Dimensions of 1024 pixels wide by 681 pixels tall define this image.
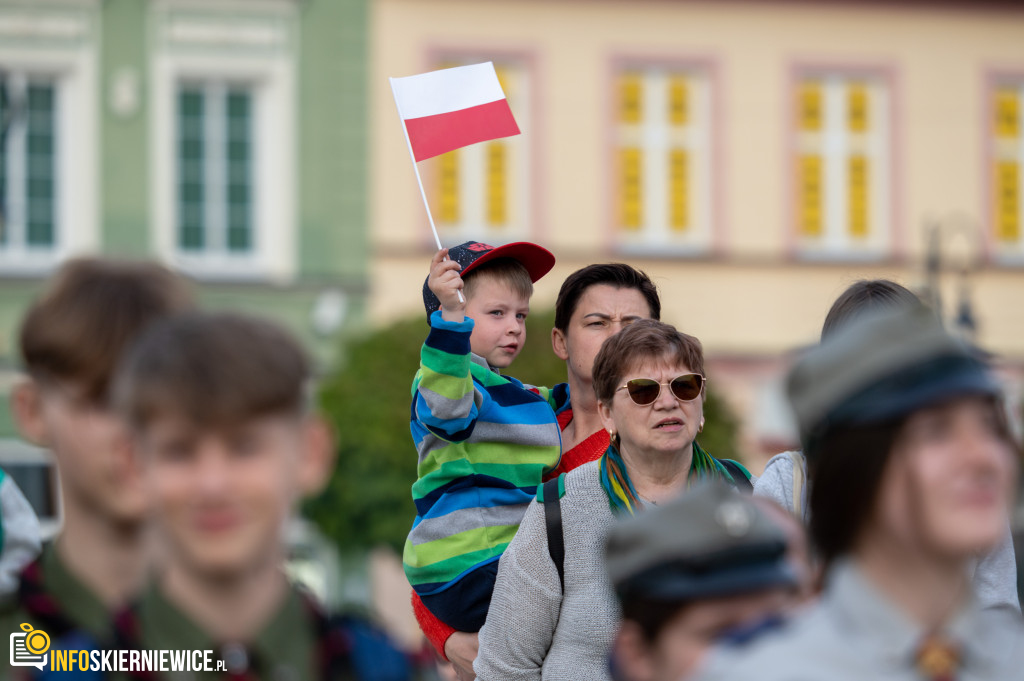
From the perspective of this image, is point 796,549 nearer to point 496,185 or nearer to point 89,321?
point 89,321

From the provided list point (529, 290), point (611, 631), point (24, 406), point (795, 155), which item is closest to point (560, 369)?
point (795, 155)

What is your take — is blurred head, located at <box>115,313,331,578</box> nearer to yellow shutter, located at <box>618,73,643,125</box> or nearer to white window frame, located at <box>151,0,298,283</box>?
white window frame, located at <box>151,0,298,283</box>

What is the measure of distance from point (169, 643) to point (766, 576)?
0.82 meters

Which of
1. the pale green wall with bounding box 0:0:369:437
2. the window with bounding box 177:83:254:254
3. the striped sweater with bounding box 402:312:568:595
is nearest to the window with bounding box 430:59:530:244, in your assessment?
the pale green wall with bounding box 0:0:369:437

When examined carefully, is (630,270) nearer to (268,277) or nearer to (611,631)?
(611,631)

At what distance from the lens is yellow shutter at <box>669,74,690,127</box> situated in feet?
61.3

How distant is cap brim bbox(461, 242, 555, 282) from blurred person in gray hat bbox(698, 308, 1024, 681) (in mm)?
2007

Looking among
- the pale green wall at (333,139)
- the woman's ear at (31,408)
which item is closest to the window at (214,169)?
the pale green wall at (333,139)

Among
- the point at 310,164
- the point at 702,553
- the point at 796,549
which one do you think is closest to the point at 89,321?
the point at 702,553

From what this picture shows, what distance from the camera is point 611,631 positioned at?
3.26 meters

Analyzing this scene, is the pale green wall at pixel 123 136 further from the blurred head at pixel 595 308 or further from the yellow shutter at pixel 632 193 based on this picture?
the blurred head at pixel 595 308

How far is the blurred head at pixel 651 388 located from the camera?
340 centimetres

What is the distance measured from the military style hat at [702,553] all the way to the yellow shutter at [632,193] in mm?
16573

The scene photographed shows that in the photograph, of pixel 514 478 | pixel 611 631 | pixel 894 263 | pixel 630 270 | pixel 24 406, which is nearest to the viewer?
pixel 24 406
